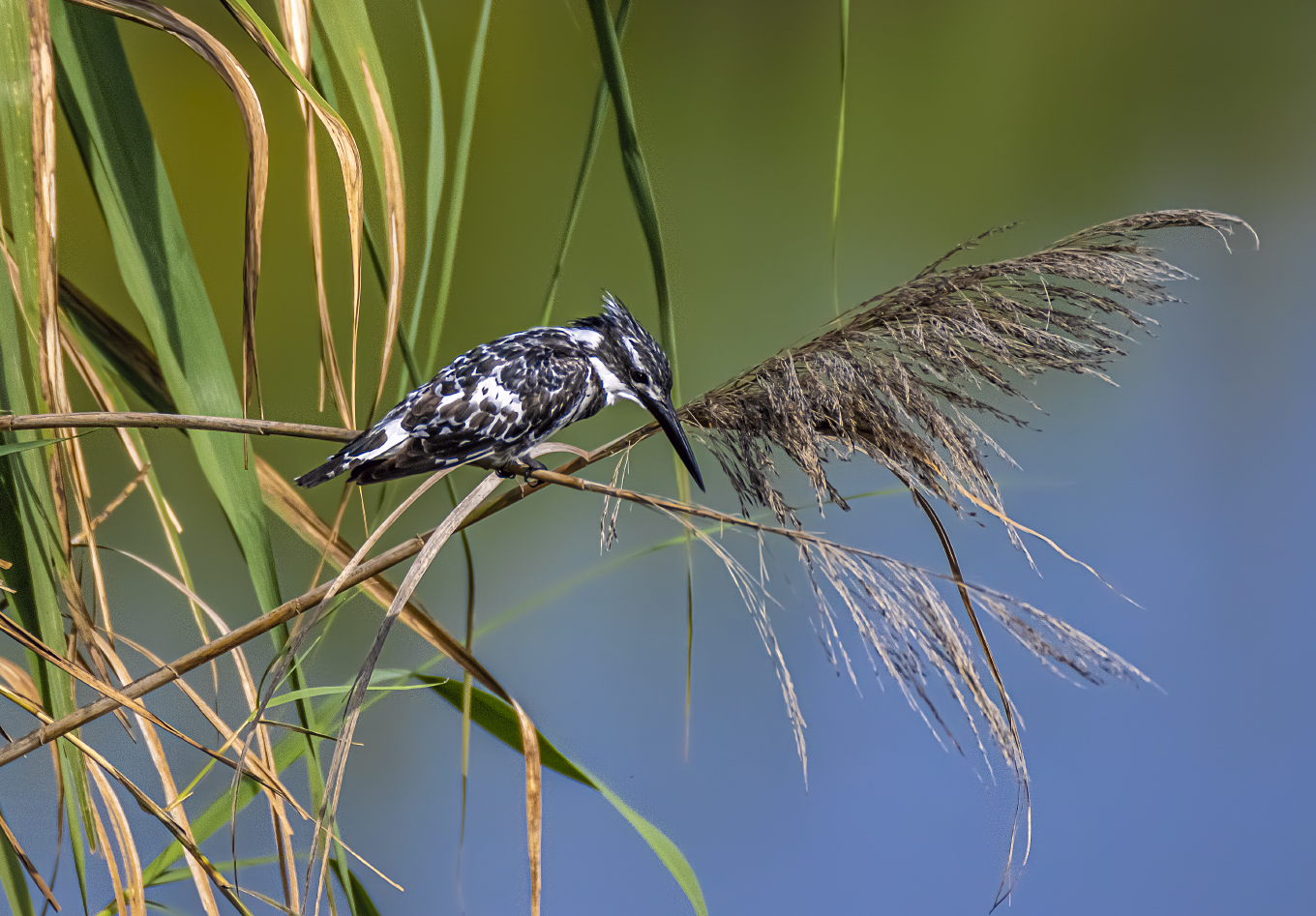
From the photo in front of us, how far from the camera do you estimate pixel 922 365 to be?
23.8 inches

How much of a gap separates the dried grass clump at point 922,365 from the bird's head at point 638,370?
0.20 ft

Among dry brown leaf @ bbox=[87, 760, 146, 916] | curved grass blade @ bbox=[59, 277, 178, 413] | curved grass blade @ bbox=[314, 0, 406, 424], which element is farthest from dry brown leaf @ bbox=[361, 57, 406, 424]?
dry brown leaf @ bbox=[87, 760, 146, 916]

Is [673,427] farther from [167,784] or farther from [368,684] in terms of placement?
[167,784]

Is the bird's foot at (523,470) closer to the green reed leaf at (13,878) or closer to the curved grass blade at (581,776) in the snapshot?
the curved grass blade at (581,776)

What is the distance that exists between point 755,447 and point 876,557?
0.14m

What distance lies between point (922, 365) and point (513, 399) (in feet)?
1.15

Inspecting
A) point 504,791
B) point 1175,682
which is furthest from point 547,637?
point 1175,682

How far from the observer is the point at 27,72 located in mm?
460

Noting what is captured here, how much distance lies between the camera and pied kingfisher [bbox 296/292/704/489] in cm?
58

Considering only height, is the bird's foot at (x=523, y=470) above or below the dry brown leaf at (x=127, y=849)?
above

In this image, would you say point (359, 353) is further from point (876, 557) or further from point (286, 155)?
point (876, 557)

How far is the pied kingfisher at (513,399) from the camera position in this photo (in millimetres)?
582

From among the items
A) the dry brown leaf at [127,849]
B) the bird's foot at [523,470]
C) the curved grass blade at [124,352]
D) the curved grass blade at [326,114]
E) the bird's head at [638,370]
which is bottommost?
the dry brown leaf at [127,849]

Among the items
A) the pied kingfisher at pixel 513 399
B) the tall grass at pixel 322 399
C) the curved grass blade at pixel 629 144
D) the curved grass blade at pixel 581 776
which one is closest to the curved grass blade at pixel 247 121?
the tall grass at pixel 322 399
